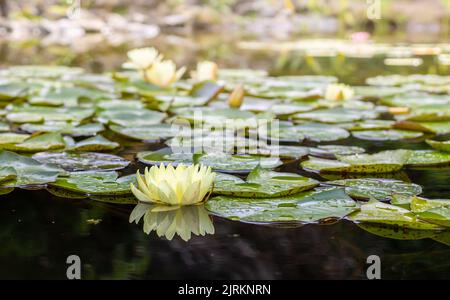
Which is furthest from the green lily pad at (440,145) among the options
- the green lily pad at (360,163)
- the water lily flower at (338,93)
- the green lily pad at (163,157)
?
the water lily flower at (338,93)

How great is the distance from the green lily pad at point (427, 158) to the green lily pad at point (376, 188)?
0.23m

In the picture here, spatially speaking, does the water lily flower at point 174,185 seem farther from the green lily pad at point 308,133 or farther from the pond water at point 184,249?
the green lily pad at point 308,133

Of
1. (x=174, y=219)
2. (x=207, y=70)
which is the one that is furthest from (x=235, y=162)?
(x=207, y=70)

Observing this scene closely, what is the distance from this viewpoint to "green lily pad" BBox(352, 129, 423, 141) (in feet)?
6.46

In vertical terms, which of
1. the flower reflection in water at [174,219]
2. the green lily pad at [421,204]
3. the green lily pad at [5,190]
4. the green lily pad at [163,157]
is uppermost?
the green lily pad at [163,157]

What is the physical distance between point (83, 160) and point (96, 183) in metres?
0.21

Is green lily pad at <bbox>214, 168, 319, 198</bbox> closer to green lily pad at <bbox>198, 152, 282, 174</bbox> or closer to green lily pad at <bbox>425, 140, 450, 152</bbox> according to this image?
green lily pad at <bbox>198, 152, 282, 174</bbox>

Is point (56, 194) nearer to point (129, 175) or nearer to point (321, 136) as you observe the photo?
point (129, 175)

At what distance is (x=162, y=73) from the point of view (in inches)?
111

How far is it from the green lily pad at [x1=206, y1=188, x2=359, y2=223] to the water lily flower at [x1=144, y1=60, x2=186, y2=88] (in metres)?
1.61

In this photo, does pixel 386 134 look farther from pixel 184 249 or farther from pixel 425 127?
pixel 184 249

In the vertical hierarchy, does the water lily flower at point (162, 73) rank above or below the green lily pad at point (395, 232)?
above

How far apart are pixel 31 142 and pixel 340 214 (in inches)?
37.5

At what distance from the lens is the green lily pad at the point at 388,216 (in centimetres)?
114
